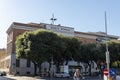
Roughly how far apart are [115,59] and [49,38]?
69.7 ft

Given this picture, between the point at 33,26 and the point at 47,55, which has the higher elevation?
the point at 33,26

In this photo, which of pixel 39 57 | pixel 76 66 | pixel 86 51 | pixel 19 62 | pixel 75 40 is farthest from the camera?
pixel 76 66

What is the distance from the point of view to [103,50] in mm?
60594

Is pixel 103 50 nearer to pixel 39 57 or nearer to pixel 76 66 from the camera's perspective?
pixel 76 66


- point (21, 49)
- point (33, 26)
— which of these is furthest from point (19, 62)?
point (21, 49)

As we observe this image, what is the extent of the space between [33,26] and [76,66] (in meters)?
16.7

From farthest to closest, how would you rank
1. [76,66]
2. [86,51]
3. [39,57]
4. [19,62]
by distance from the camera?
[76,66] → [19,62] → [86,51] → [39,57]

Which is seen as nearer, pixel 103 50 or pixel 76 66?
pixel 103 50

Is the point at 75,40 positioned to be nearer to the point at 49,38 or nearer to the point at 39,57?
the point at 49,38

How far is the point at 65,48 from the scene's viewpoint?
166ft

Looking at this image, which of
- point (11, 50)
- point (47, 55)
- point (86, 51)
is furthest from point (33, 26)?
point (47, 55)

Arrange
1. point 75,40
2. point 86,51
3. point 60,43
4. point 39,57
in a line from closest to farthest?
point 39,57 < point 60,43 < point 75,40 < point 86,51

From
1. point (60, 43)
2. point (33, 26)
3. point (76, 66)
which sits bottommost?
point (76, 66)

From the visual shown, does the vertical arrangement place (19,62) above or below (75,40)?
below
